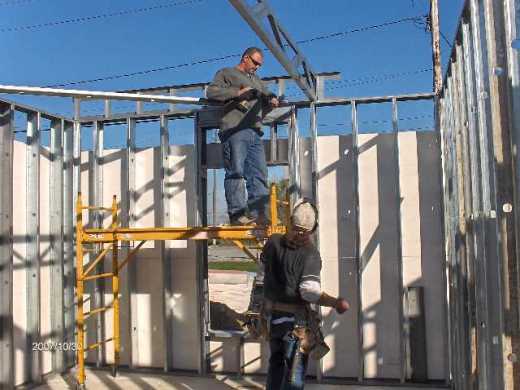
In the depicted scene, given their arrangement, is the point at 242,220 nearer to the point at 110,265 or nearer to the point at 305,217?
the point at 110,265

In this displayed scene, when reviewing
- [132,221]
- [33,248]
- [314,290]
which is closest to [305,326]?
[314,290]

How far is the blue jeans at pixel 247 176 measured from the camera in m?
5.48

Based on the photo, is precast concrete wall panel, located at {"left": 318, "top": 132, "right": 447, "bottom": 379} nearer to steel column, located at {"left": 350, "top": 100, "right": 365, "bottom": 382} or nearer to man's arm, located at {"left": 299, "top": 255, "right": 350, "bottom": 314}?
steel column, located at {"left": 350, "top": 100, "right": 365, "bottom": 382}

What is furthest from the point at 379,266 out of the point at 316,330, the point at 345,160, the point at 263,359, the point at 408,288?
the point at 316,330

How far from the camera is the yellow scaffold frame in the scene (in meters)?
5.45

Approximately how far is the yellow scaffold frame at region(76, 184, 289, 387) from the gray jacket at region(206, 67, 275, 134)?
782mm

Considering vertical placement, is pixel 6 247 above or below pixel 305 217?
below

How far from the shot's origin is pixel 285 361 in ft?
11.1

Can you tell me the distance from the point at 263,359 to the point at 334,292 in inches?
46.1

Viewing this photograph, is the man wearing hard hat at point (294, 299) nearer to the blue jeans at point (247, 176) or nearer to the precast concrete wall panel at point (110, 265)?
the blue jeans at point (247, 176)

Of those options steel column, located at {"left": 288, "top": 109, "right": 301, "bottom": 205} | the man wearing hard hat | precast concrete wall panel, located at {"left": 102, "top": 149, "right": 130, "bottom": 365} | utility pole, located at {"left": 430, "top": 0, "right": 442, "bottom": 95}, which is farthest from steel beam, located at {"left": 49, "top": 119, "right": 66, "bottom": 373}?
utility pole, located at {"left": 430, "top": 0, "right": 442, "bottom": 95}

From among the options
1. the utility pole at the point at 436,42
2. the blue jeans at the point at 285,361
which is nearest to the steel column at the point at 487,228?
the blue jeans at the point at 285,361

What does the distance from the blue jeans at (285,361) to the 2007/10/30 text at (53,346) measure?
382cm

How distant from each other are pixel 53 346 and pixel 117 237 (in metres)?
1.63
